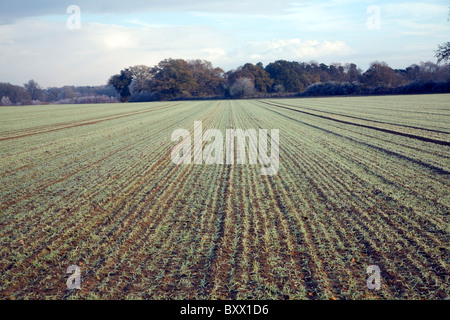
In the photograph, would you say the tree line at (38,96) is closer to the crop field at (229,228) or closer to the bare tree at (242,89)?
the bare tree at (242,89)

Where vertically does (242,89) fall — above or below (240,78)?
below

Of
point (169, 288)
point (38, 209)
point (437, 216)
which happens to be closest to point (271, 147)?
point (437, 216)

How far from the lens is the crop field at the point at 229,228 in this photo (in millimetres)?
4363

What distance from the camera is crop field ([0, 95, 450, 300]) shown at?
4363mm

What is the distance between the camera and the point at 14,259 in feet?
17.0

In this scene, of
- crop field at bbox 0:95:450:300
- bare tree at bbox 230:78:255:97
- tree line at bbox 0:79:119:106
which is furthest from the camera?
tree line at bbox 0:79:119:106

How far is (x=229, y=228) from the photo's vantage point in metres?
6.13

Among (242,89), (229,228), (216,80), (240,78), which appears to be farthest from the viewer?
(216,80)

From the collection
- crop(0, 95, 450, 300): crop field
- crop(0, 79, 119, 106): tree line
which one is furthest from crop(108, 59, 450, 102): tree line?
crop(0, 95, 450, 300): crop field

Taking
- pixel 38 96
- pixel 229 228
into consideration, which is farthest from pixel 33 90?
pixel 229 228

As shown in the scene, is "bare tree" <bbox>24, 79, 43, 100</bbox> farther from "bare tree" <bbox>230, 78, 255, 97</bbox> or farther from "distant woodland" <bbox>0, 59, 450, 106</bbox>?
"bare tree" <bbox>230, 78, 255, 97</bbox>

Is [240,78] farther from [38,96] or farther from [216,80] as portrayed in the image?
[38,96]
